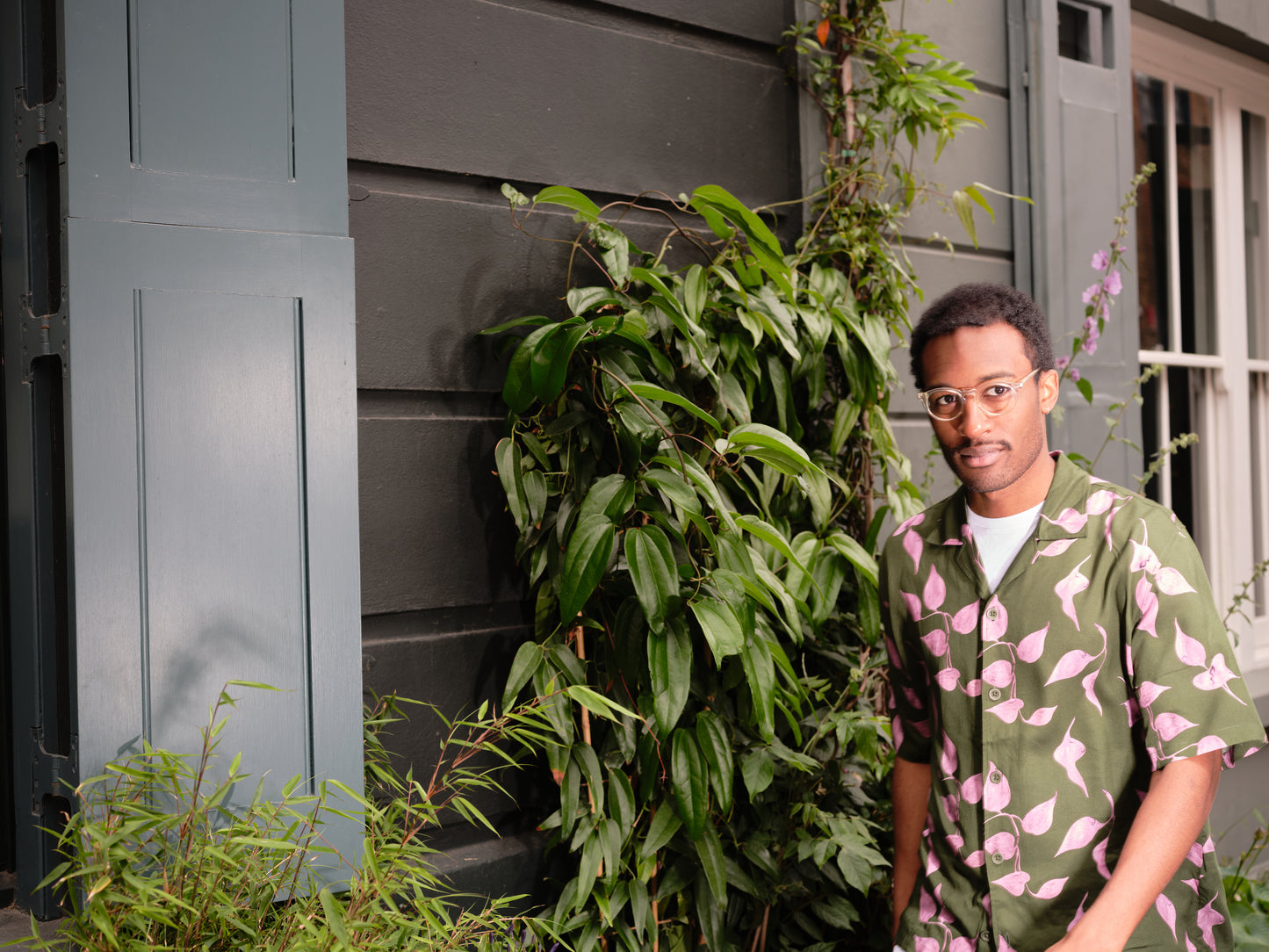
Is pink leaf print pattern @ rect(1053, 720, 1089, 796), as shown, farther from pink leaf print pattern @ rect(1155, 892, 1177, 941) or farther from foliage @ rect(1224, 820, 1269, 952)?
foliage @ rect(1224, 820, 1269, 952)

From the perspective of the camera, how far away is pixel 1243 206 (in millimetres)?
3879

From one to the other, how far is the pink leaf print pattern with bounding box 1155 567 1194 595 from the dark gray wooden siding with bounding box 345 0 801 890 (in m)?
1.11

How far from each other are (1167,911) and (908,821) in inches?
13.5

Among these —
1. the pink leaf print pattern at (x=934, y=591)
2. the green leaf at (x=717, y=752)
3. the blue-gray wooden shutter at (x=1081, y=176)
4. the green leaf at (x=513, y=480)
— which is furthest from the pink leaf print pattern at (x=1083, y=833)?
the blue-gray wooden shutter at (x=1081, y=176)

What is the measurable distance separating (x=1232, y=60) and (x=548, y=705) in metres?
3.43

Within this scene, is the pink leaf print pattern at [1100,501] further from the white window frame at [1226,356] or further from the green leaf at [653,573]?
the white window frame at [1226,356]

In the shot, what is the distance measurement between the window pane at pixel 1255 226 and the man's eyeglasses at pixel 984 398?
3.08 meters

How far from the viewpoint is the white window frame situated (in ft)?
11.9

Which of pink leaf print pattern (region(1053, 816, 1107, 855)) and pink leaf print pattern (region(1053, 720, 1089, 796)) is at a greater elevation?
pink leaf print pattern (region(1053, 720, 1089, 796))

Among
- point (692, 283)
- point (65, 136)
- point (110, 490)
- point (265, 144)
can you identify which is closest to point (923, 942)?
point (692, 283)

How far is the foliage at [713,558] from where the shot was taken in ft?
5.65

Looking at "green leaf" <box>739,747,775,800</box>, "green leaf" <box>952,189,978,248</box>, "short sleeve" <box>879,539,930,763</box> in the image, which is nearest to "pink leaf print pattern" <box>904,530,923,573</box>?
"short sleeve" <box>879,539,930,763</box>

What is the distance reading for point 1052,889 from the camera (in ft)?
4.27

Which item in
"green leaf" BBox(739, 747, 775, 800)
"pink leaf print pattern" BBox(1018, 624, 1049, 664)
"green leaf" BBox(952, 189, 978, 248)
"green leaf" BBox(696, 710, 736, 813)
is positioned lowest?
"green leaf" BBox(739, 747, 775, 800)
